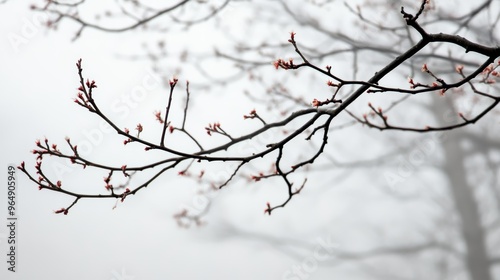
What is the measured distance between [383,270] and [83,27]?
8128 millimetres

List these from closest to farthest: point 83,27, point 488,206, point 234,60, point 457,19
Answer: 1. point 83,27
2. point 457,19
3. point 234,60
4. point 488,206

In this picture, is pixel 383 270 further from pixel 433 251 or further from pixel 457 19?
pixel 457 19

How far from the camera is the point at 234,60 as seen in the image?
3.99 metres

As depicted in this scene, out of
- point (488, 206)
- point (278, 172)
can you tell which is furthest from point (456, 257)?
point (278, 172)

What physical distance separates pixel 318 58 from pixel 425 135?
513 centimetres

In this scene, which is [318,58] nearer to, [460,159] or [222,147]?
[222,147]

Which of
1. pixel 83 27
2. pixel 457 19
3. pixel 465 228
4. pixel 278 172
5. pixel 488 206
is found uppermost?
pixel 488 206

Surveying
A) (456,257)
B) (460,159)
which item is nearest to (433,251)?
(456,257)

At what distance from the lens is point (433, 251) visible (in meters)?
8.47

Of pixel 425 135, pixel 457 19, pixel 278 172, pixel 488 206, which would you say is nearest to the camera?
pixel 278 172

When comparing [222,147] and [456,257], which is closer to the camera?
[222,147]

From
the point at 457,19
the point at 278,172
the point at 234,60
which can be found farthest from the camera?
the point at 234,60

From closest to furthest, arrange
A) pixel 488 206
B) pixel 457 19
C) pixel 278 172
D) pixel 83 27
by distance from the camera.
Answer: pixel 278 172 < pixel 83 27 < pixel 457 19 < pixel 488 206

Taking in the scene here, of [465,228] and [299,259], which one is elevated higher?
[465,228]
